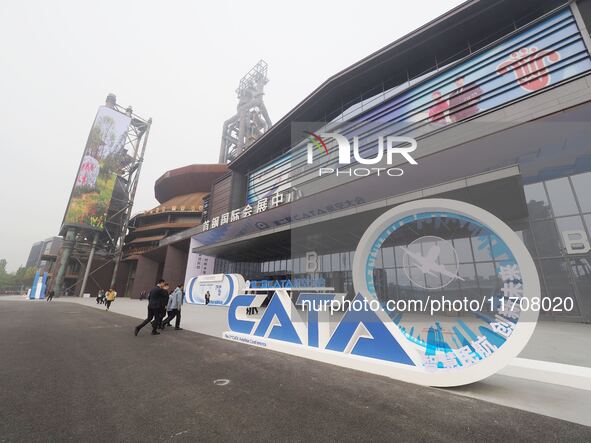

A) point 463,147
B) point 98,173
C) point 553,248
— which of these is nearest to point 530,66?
point 463,147

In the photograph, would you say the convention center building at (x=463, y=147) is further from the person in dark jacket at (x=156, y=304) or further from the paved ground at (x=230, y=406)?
the person in dark jacket at (x=156, y=304)

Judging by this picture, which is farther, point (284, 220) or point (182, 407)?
point (284, 220)

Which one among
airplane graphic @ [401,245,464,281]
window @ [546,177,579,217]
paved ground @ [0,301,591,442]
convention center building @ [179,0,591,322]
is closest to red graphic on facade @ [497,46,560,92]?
convention center building @ [179,0,591,322]

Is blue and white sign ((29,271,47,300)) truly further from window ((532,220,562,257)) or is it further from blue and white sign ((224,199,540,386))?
window ((532,220,562,257))

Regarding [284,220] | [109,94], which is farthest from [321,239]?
[109,94]

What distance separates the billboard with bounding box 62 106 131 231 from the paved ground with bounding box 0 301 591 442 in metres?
47.9

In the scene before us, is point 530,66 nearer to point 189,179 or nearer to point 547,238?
point 547,238

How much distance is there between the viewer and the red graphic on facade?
11484mm

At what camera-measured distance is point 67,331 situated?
28.8 feet

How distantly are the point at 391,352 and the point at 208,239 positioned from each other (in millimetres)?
24589

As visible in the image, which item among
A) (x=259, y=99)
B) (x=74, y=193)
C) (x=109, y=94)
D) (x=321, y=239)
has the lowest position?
(x=321, y=239)

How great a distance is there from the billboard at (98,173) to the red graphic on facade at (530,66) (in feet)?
183

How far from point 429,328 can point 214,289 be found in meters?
Answer: 21.1

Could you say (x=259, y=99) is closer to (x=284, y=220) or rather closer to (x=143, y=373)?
(x=284, y=220)
